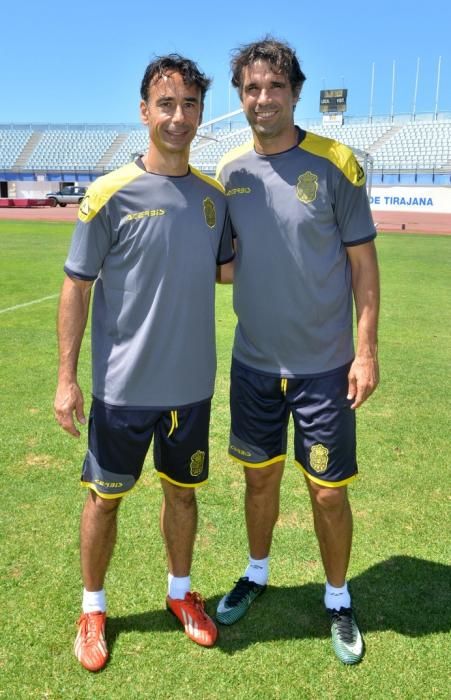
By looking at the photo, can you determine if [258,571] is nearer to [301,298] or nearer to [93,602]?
[93,602]

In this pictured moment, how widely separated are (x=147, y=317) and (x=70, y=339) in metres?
0.34

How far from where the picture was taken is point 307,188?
8.13ft

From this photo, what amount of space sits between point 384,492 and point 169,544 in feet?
5.78

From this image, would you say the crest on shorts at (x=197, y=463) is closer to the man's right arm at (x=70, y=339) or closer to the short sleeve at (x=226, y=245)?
the man's right arm at (x=70, y=339)

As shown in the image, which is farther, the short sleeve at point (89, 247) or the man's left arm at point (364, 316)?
the man's left arm at point (364, 316)

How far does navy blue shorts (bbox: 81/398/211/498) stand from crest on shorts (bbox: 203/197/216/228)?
784 millimetres

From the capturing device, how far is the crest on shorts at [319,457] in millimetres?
2604

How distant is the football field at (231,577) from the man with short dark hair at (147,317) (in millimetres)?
162

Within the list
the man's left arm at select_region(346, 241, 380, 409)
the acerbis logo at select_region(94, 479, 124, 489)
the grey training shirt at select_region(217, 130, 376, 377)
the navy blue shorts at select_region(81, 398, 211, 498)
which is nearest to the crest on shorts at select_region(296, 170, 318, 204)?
the grey training shirt at select_region(217, 130, 376, 377)

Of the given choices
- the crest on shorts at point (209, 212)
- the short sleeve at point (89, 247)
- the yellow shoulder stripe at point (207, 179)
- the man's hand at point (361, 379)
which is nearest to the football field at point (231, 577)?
the man's hand at point (361, 379)

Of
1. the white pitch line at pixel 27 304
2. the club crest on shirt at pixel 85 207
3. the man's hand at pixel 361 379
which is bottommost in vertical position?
the white pitch line at pixel 27 304

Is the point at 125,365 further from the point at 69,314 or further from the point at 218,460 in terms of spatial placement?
the point at 218,460

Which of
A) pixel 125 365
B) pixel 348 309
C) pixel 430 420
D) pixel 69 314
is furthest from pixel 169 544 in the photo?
pixel 430 420

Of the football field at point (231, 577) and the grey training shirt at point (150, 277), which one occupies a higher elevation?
the grey training shirt at point (150, 277)
